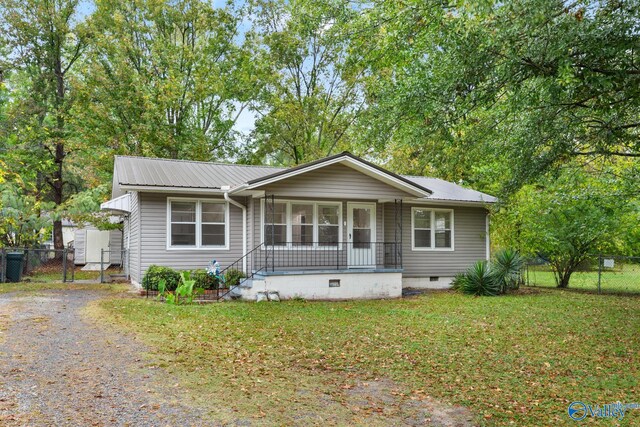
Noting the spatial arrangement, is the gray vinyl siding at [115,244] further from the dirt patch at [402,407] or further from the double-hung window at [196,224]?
the dirt patch at [402,407]

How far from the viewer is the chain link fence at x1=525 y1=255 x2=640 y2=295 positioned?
1480 cm

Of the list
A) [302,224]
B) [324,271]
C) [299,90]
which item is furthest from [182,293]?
[299,90]

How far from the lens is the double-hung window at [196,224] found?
13070 millimetres

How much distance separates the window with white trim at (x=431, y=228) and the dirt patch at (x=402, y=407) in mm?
10488

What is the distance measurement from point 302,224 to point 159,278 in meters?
4.07

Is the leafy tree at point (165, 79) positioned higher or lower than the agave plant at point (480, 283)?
higher

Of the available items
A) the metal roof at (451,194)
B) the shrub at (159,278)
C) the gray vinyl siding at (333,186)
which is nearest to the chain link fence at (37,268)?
the shrub at (159,278)

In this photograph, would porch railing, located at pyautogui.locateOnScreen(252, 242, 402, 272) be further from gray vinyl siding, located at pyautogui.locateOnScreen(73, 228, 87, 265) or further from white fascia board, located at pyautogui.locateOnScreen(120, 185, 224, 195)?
gray vinyl siding, located at pyautogui.locateOnScreen(73, 228, 87, 265)

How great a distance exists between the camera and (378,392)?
5238mm

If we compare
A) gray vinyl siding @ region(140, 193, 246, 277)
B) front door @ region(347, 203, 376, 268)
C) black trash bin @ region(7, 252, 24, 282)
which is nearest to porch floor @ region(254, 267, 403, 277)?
front door @ region(347, 203, 376, 268)

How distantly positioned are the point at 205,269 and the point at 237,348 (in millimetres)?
6402

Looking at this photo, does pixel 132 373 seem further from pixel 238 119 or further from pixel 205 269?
pixel 238 119

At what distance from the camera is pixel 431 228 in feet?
51.9

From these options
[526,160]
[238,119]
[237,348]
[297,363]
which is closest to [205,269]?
[237,348]
